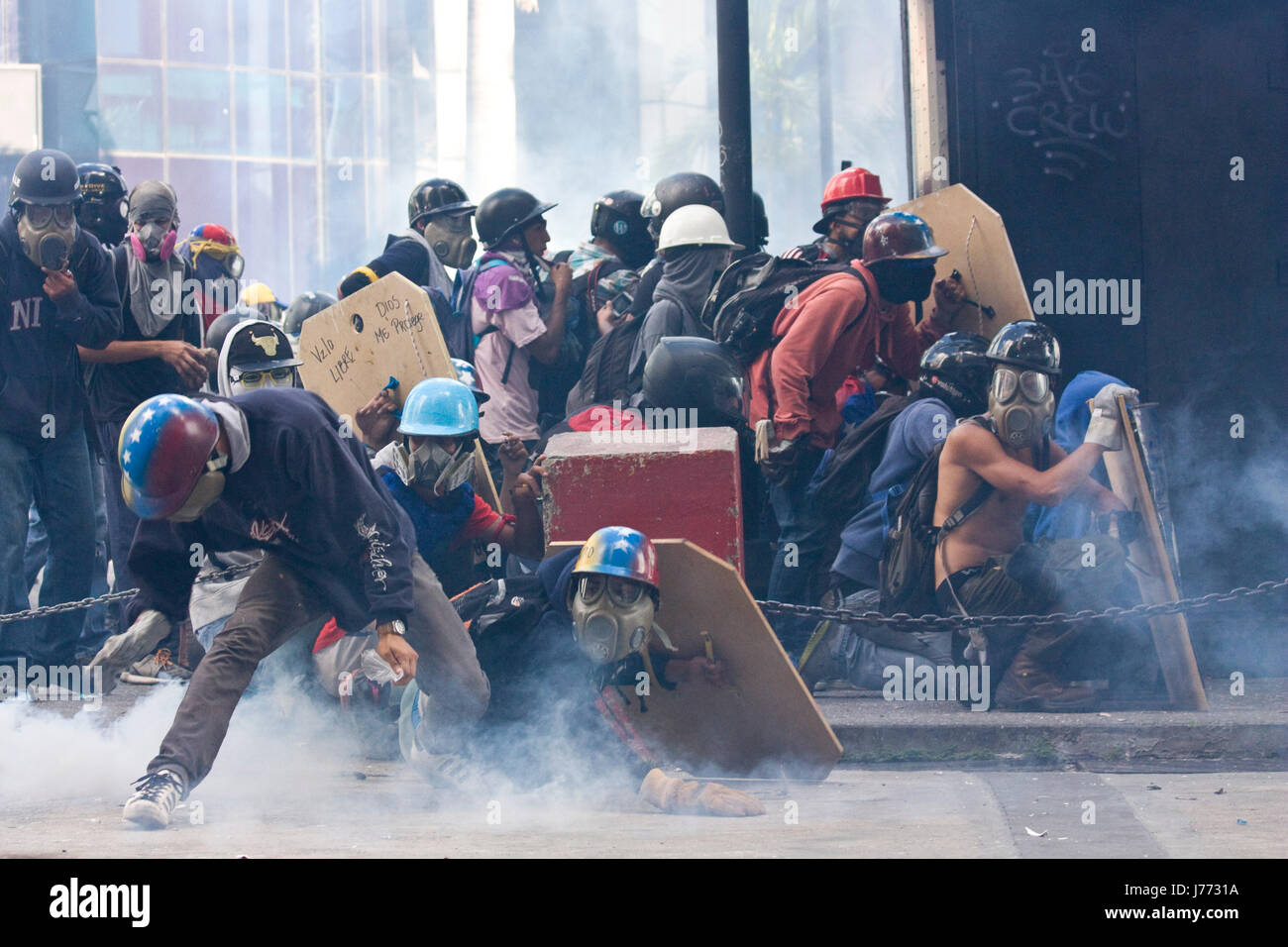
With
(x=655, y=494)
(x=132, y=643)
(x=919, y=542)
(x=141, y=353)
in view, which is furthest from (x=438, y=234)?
(x=132, y=643)

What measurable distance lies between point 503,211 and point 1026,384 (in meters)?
2.71

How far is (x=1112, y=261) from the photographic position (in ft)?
22.6

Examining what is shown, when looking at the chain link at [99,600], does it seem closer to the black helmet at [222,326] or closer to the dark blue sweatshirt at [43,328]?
the dark blue sweatshirt at [43,328]

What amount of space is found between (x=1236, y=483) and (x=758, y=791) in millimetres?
3132

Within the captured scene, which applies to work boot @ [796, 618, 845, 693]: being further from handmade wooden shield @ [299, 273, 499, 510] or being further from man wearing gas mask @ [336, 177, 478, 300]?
man wearing gas mask @ [336, 177, 478, 300]

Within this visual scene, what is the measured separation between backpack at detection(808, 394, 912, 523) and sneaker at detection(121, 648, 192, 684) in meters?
2.72

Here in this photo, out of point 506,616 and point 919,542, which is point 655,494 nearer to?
point 506,616

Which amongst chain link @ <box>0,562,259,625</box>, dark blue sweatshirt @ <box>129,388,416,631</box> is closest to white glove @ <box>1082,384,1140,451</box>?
dark blue sweatshirt @ <box>129,388,416,631</box>

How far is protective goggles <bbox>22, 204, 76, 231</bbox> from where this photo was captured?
19.7 feet

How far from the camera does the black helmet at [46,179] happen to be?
586 cm

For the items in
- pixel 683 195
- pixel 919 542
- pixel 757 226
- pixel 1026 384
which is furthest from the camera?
pixel 757 226

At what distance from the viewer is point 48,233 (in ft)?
19.7

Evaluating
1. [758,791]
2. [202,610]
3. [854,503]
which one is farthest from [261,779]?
[854,503]
